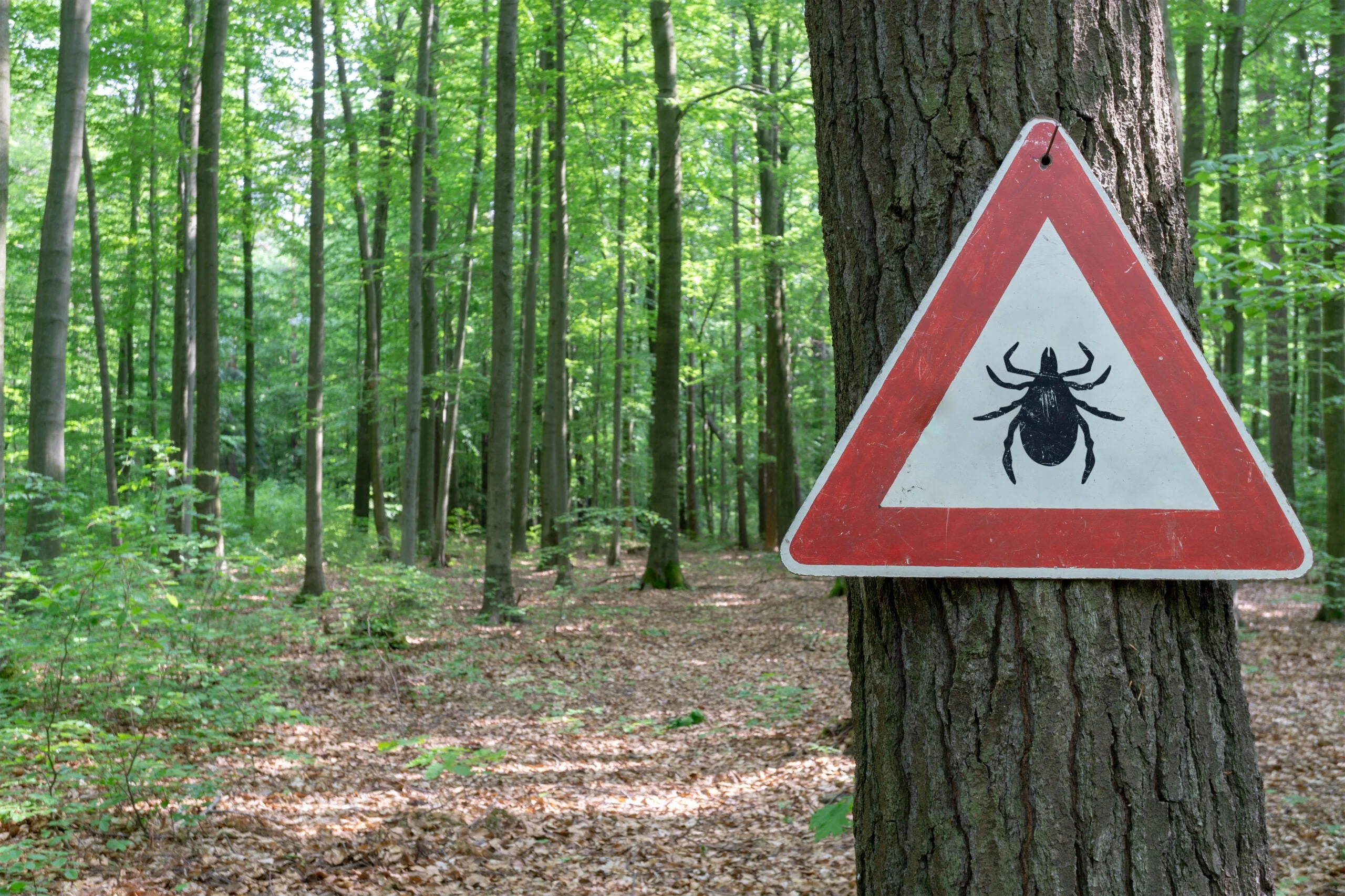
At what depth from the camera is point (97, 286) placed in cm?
1784

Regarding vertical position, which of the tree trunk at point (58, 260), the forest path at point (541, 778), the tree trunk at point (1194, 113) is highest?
the tree trunk at point (1194, 113)

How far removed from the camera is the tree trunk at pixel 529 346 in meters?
14.8

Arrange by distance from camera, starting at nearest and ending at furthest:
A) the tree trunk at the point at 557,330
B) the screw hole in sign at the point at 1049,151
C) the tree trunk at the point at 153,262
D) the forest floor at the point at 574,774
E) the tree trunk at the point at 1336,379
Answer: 1. the screw hole in sign at the point at 1049,151
2. the forest floor at the point at 574,774
3. the tree trunk at the point at 1336,379
4. the tree trunk at the point at 557,330
5. the tree trunk at the point at 153,262

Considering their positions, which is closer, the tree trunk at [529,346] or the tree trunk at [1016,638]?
the tree trunk at [1016,638]

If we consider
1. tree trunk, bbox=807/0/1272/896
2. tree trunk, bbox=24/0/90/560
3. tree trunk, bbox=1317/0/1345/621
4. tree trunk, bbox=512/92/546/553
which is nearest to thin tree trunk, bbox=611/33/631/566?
tree trunk, bbox=512/92/546/553

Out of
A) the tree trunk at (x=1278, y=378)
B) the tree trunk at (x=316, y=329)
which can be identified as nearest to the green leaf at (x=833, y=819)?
the tree trunk at (x=316, y=329)

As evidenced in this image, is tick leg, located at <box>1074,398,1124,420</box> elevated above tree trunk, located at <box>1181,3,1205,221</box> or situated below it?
below

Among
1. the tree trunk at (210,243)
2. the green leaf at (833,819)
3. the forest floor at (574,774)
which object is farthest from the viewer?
the tree trunk at (210,243)

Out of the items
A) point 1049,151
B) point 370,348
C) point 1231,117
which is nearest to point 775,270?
point 1231,117

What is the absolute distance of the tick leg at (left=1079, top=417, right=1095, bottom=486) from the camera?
4.68ft

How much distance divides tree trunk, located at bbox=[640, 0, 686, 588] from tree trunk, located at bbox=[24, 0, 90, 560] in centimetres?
781

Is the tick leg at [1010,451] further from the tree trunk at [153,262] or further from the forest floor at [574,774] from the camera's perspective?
the tree trunk at [153,262]

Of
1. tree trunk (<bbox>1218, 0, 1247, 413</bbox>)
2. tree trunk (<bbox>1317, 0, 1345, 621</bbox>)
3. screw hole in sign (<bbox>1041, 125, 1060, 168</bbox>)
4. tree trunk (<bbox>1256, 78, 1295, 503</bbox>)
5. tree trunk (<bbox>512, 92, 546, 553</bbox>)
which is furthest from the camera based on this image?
tree trunk (<bbox>512, 92, 546, 553</bbox>)

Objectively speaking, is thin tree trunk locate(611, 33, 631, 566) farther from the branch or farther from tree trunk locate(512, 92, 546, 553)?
the branch
